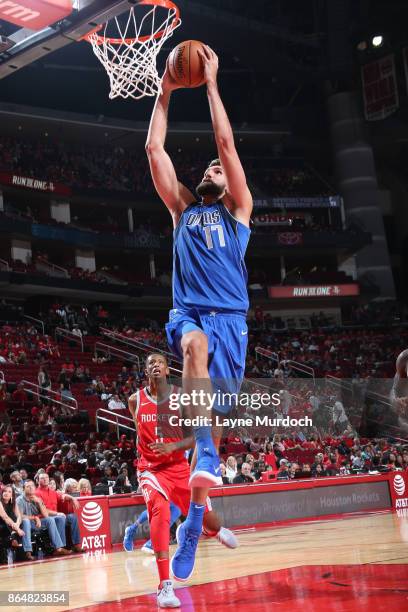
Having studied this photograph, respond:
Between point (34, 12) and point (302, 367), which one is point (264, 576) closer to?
point (34, 12)

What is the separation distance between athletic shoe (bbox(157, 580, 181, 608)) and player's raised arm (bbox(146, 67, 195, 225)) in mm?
2412

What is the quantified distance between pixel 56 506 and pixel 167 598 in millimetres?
7443

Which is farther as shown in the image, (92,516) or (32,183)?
(32,183)

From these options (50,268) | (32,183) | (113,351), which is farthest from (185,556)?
(32,183)

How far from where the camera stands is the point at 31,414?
19.1m

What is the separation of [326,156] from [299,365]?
637 inches

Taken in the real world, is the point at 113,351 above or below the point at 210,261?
above

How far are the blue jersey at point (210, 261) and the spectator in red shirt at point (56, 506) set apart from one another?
25.7ft

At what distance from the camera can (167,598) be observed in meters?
5.20

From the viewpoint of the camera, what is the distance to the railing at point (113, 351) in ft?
87.6

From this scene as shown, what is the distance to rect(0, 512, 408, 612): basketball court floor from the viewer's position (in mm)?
5031

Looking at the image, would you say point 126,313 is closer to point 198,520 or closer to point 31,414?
point 31,414

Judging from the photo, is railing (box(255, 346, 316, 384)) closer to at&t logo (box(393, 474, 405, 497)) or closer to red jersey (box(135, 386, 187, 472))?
at&t logo (box(393, 474, 405, 497))

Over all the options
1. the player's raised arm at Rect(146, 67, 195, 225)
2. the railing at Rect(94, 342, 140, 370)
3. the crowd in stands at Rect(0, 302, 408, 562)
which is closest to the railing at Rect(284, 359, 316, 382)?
the crowd in stands at Rect(0, 302, 408, 562)
